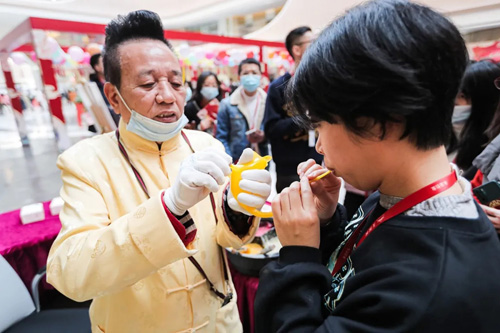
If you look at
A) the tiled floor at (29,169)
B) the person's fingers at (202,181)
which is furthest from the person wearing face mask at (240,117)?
the tiled floor at (29,169)

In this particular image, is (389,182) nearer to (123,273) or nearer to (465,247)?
(465,247)

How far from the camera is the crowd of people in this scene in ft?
1.64

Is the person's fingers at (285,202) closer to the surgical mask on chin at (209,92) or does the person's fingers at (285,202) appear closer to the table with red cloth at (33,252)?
the table with red cloth at (33,252)

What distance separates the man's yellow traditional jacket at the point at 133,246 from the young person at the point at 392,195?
1.06 ft

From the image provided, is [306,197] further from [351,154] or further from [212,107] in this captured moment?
[212,107]

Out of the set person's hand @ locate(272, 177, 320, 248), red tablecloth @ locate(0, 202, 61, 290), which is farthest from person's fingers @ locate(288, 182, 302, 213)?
red tablecloth @ locate(0, 202, 61, 290)

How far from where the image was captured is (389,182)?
2.09ft

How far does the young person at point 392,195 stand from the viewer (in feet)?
1.61

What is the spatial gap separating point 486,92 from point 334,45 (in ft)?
6.49

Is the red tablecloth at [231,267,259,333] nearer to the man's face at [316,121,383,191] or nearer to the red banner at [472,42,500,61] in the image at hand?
the man's face at [316,121,383,191]

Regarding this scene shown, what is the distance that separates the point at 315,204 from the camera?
88cm

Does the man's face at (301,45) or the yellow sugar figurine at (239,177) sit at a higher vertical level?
the man's face at (301,45)

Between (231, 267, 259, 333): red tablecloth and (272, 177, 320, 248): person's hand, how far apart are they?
1011 millimetres

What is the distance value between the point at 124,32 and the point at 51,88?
4000mm
